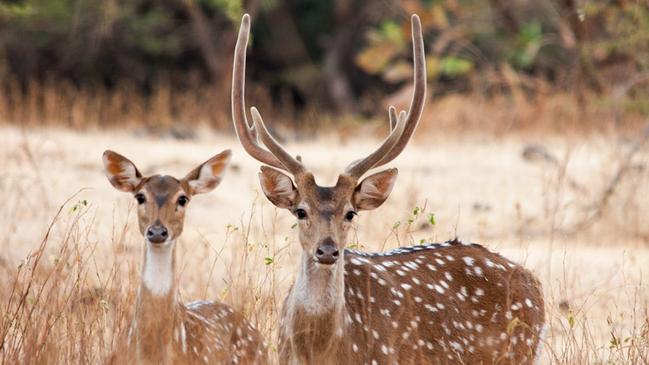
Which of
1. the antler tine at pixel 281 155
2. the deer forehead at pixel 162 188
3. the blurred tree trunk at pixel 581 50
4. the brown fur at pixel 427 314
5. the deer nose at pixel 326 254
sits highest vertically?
the blurred tree trunk at pixel 581 50

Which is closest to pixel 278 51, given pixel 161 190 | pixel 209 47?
pixel 209 47

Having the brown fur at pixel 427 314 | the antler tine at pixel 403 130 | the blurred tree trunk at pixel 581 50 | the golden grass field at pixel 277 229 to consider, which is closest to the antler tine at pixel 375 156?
the antler tine at pixel 403 130

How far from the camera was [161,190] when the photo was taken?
6.19 metres

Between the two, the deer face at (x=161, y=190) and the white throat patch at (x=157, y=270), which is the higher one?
the deer face at (x=161, y=190)

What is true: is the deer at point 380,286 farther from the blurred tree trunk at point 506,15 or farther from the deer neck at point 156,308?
the blurred tree trunk at point 506,15

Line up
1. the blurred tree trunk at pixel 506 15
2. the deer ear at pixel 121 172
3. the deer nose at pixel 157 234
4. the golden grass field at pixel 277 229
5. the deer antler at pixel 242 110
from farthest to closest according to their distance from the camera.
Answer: the blurred tree trunk at pixel 506 15, the golden grass field at pixel 277 229, the deer antler at pixel 242 110, the deer ear at pixel 121 172, the deer nose at pixel 157 234

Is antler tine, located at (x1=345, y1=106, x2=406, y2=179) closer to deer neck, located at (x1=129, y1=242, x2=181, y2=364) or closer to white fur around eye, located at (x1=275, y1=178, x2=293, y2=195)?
white fur around eye, located at (x1=275, y1=178, x2=293, y2=195)

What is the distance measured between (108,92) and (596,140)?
39.8 ft

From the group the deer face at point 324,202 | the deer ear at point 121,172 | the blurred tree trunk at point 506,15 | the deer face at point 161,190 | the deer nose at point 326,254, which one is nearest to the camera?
the deer nose at point 326,254

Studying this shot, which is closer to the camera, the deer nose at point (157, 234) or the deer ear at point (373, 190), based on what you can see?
the deer nose at point (157, 234)

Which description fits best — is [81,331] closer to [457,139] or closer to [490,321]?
[490,321]

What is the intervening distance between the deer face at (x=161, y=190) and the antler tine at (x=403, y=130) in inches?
27.8

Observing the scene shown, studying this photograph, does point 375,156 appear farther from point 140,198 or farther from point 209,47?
point 209,47

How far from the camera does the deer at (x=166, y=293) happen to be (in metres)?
5.98
